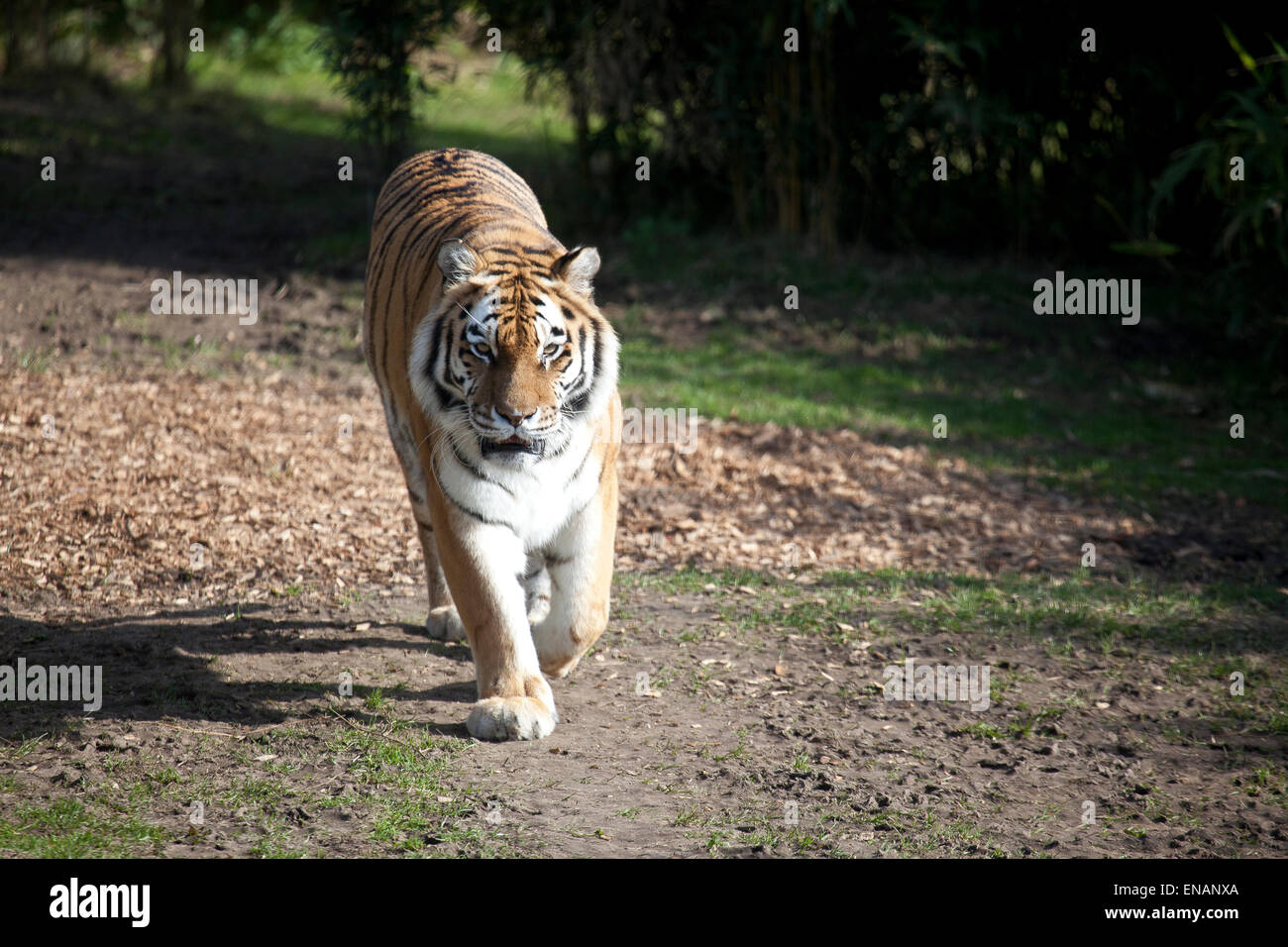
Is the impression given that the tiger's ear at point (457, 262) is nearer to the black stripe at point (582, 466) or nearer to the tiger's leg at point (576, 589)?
the black stripe at point (582, 466)

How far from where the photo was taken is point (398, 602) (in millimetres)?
5188

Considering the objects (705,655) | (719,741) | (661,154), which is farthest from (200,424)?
(661,154)

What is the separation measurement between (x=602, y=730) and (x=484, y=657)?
0.47 metres

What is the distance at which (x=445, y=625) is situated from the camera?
475cm

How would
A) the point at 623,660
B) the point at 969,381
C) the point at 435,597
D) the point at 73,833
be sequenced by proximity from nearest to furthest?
the point at 73,833
the point at 623,660
the point at 435,597
the point at 969,381

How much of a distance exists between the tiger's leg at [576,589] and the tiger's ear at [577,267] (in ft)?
2.26

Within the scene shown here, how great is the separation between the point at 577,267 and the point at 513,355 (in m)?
0.45

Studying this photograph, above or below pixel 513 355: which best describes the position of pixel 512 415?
below

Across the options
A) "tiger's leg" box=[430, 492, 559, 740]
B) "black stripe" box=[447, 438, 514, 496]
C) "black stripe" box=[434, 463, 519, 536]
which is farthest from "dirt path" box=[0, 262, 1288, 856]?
"black stripe" box=[447, 438, 514, 496]

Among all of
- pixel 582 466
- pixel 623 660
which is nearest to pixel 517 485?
pixel 582 466

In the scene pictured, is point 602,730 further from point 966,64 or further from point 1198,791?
point 966,64

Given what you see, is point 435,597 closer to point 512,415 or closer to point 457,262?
point 512,415

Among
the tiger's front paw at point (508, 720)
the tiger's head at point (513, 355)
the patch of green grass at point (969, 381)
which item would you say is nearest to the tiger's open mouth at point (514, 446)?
the tiger's head at point (513, 355)

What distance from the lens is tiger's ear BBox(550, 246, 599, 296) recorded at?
4012mm
